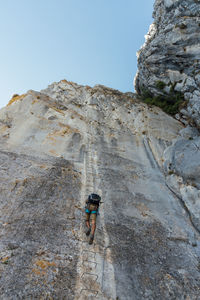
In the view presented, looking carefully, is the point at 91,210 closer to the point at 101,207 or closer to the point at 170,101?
the point at 101,207

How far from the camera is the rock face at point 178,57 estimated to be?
17.5m

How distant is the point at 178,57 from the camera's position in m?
19.3

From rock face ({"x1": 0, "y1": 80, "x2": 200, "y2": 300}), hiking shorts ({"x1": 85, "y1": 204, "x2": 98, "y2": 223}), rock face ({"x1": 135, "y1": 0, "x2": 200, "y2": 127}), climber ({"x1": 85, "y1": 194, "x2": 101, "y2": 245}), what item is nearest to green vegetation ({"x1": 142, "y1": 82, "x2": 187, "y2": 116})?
rock face ({"x1": 135, "y1": 0, "x2": 200, "y2": 127})

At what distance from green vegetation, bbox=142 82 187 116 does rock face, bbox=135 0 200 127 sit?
1.62 ft

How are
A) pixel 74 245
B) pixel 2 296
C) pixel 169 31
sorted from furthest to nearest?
pixel 169 31, pixel 74 245, pixel 2 296

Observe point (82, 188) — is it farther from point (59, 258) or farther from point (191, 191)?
point (191, 191)

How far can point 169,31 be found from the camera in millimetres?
21328

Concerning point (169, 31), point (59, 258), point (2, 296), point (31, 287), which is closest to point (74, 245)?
point (59, 258)

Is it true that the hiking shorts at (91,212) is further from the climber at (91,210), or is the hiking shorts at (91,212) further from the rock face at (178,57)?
the rock face at (178,57)

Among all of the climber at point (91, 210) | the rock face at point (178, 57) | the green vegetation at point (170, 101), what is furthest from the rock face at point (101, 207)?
the rock face at point (178, 57)

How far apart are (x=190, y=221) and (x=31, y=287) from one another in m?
8.09

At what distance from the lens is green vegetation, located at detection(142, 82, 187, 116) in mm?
19141

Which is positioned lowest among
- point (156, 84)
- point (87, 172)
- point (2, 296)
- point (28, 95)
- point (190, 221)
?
point (2, 296)

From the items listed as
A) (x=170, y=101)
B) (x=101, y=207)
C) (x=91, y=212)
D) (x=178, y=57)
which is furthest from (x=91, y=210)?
(x=178, y=57)
